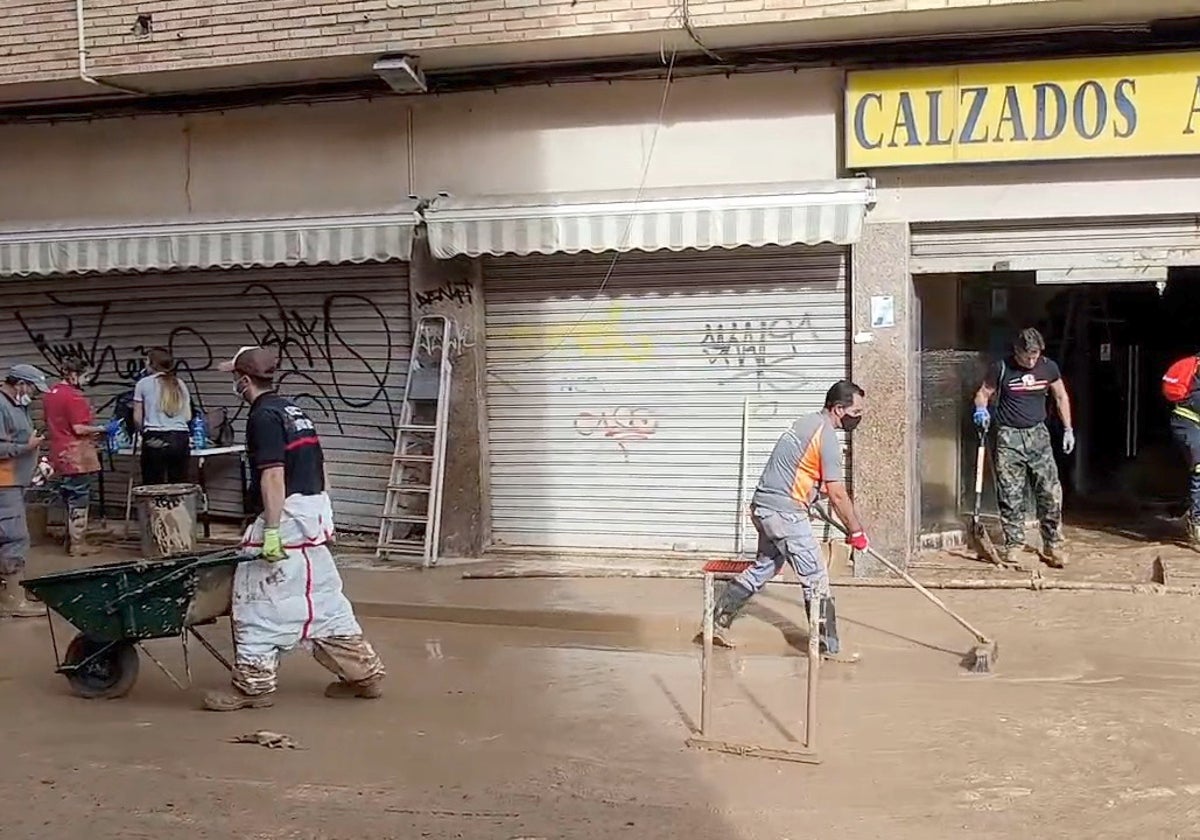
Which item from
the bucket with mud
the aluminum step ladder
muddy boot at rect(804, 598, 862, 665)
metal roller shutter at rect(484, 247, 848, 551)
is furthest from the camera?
the bucket with mud

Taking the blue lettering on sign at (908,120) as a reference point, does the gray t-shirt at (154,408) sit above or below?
below

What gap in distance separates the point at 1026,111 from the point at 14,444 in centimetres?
724

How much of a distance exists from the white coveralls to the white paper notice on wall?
452 centimetres

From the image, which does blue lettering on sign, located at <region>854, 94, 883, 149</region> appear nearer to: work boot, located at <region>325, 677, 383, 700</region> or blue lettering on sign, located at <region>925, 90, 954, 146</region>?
blue lettering on sign, located at <region>925, 90, 954, 146</region>

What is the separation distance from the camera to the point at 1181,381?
366 inches

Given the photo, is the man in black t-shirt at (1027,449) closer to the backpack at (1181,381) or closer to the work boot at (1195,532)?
the backpack at (1181,381)

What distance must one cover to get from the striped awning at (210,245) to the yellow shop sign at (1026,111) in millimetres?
3558

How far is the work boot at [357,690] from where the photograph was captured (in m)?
6.39

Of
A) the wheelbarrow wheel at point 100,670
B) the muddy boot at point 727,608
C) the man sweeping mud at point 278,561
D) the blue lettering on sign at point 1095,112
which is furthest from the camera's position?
the blue lettering on sign at point 1095,112

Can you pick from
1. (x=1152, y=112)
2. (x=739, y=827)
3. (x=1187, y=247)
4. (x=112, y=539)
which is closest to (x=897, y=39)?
(x=1152, y=112)

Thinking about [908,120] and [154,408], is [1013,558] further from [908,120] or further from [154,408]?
[154,408]

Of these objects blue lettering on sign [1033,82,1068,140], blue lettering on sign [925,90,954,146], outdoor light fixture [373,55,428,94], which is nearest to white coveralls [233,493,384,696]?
outdoor light fixture [373,55,428,94]

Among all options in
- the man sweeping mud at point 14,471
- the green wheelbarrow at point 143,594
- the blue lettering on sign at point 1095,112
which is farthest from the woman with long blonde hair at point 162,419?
the blue lettering on sign at point 1095,112

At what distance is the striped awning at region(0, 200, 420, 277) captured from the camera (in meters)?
9.59
